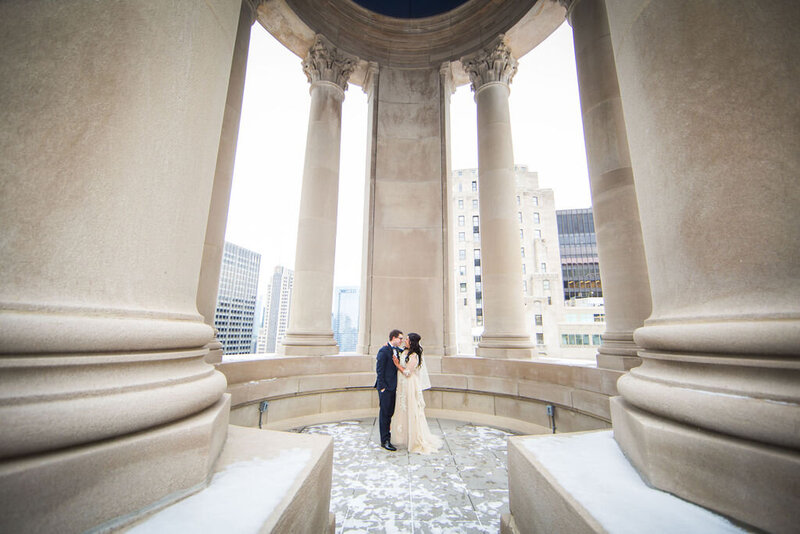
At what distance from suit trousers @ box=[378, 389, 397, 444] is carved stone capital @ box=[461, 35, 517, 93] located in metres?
31.6

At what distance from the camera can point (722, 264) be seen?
664cm

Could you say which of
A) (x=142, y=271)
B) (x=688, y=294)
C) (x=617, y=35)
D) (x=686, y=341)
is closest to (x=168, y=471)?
(x=142, y=271)

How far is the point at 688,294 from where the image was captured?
7.31 metres

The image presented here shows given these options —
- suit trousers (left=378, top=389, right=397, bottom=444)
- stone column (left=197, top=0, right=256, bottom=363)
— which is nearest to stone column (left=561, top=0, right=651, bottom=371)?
suit trousers (left=378, top=389, right=397, bottom=444)

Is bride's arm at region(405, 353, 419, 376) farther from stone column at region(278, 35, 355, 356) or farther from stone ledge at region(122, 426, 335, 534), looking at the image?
stone ledge at region(122, 426, 335, 534)

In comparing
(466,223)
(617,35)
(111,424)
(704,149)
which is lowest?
(111,424)

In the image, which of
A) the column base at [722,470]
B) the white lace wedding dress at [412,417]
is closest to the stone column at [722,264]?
the column base at [722,470]

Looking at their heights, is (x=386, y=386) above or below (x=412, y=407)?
above

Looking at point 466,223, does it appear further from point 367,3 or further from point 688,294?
point 688,294

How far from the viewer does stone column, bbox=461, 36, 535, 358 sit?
2873 cm

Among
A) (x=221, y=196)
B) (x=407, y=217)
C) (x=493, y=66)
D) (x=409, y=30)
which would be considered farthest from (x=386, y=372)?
(x=409, y=30)

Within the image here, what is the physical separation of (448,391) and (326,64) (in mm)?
35300

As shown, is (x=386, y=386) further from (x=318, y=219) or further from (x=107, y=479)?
(x=318, y=219)

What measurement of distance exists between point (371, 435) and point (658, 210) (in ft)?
69.0
